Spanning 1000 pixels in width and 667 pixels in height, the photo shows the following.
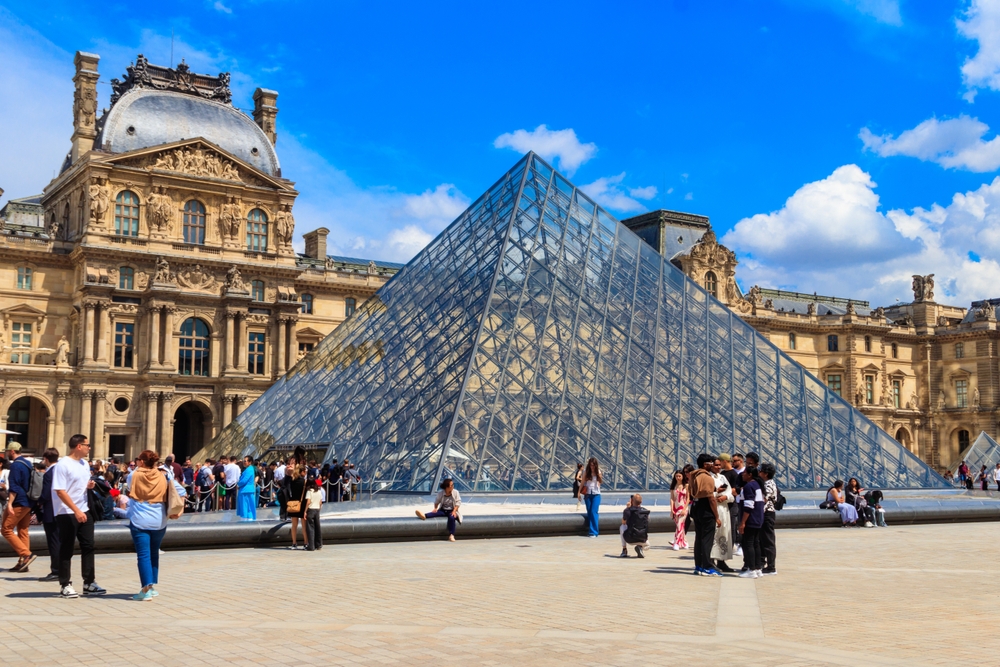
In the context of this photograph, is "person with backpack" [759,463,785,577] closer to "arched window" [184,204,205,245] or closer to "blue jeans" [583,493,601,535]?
"blue jeans" [583,493,601,535]

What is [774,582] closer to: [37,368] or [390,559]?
[390,559]

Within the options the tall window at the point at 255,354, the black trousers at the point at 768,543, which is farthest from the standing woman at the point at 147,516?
the tall window at the point at 255,354

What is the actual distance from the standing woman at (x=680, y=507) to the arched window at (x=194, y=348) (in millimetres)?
33217

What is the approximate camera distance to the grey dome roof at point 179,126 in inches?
1742

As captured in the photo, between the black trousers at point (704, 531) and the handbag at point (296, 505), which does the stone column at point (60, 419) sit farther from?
the black trousers at point (704, 531)

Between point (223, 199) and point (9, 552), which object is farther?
point (223, 199)

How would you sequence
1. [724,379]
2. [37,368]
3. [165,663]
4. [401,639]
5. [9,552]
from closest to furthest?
1. [165,663]
2. [401,639]
3. [9,552]
4. [724,379]
5. [37,368]

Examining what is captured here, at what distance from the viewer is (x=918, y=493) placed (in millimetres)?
22016

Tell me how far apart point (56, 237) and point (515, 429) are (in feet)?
Answer: 107

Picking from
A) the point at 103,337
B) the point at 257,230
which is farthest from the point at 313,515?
the point at 257,230

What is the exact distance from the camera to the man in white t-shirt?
29.1ft

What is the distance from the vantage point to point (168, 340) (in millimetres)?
43094

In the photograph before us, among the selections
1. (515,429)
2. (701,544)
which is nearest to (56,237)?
(515,429)

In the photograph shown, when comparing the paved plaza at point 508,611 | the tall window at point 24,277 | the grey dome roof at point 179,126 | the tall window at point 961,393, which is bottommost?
the paved plaza at point 508,611
